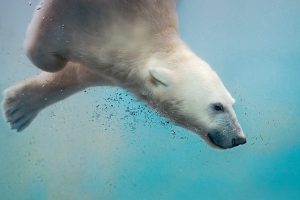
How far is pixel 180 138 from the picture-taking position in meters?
3.71

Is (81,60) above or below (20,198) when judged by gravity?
above

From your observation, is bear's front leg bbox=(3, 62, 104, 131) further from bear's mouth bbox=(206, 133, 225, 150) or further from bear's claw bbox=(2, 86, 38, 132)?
bear's mouth bbox=(206, 133, 225, 150)

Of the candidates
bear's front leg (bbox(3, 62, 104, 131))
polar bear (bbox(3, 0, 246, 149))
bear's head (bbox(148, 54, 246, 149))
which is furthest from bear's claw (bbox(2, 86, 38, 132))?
bear's head (bbox(148, 54, 246, 149))

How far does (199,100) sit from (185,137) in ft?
4.31

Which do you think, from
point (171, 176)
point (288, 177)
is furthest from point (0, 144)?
point (288, 177)

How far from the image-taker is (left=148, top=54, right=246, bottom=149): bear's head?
239 centimetres

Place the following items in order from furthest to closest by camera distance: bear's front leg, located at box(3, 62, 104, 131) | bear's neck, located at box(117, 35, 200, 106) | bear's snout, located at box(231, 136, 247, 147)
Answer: bear's front leg, located at box(3, 62, 104, 131) → bear's neck, located at box(117, 35, 200, 106) → bear's snout, located at box(231, 136, 247, 147)

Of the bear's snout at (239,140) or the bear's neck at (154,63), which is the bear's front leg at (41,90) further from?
the bear's snout at (239,140)

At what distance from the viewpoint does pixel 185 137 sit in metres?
3.71

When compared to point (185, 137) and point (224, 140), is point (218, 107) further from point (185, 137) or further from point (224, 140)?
point (185, 137)

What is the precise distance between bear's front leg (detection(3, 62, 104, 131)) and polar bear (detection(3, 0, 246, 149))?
104 mm

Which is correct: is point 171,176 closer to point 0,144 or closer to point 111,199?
point 111,199

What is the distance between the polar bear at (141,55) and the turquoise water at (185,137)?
0.76 m

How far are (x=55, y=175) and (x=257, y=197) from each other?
1.33 metres
